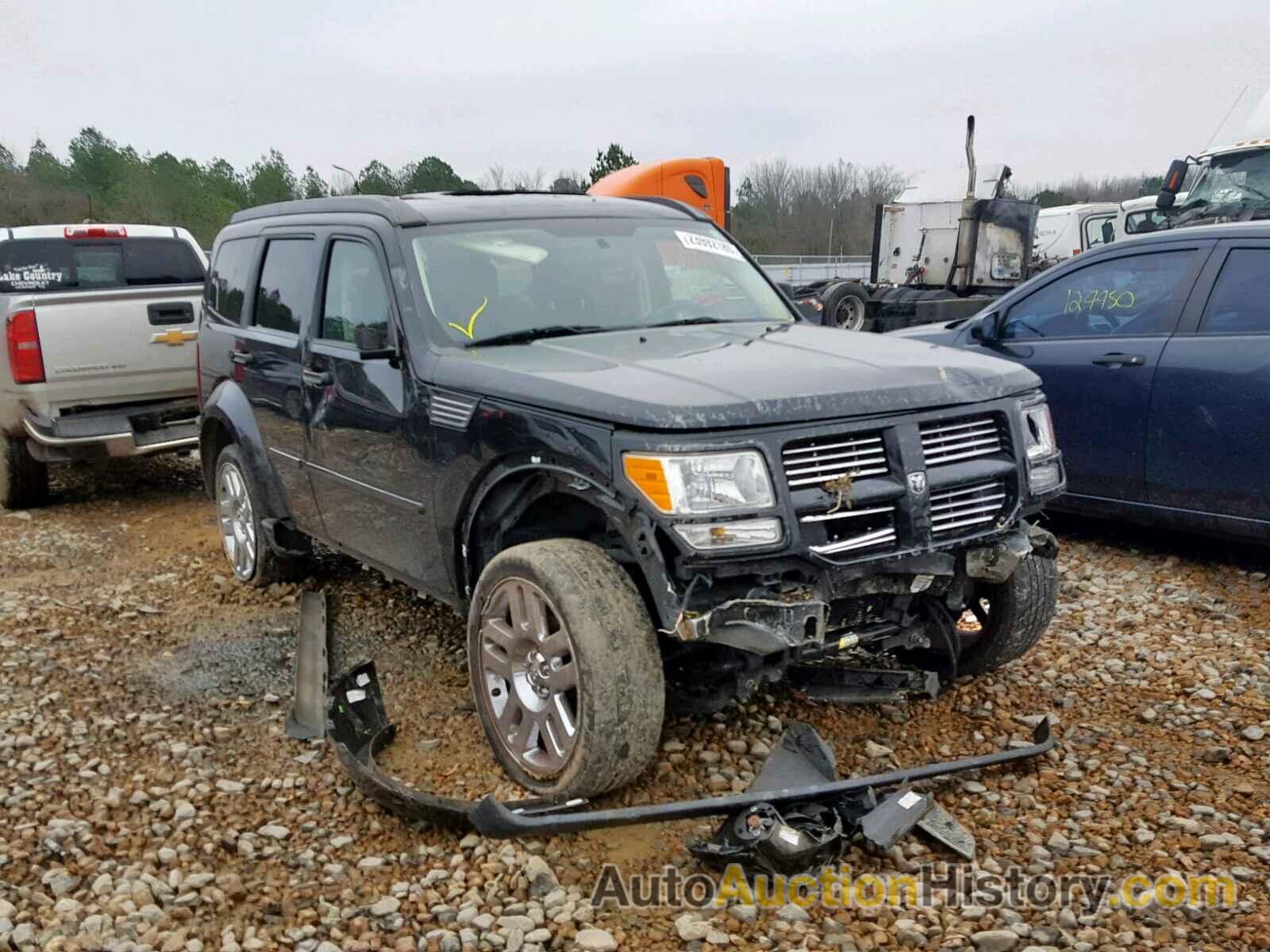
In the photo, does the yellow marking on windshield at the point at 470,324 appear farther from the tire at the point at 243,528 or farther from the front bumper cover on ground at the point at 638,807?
the tire at the point at 243,528

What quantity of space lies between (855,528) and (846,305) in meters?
12.8

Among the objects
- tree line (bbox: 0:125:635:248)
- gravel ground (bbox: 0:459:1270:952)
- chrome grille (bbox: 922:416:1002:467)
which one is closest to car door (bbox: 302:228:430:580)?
gravel ground (bbox: 0:459:1270:952)

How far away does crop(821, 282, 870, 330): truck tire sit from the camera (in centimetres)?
1502

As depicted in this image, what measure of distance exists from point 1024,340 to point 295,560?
13.8 feet

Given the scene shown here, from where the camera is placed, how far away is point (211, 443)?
5957 mm

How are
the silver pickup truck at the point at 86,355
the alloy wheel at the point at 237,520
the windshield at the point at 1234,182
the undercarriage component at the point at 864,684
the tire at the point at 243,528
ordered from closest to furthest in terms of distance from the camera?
1. the undercarriage component at the point at 864,684
2. the tire at the point at 243,528
3. the alloy wheel at the point at 237,520
4. the silver pickup truck at the point at 86,355
5. the windshield at the point at 1234,182

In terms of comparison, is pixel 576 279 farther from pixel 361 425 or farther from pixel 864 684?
pixel 864 684

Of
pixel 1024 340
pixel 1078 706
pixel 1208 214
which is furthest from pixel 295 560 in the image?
pixel 1208 214

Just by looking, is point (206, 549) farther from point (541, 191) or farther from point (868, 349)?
point (868, 349)

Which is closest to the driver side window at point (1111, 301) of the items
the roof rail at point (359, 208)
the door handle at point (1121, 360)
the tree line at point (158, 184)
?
the door handle at point (1121, 360)

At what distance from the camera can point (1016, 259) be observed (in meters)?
15.5

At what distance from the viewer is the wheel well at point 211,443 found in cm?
583

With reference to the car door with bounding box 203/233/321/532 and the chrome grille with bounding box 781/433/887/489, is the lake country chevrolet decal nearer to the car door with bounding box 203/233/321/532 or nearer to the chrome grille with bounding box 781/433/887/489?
the car door with bounding box 203/233/321/532

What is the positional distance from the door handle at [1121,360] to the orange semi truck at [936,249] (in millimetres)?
8792
